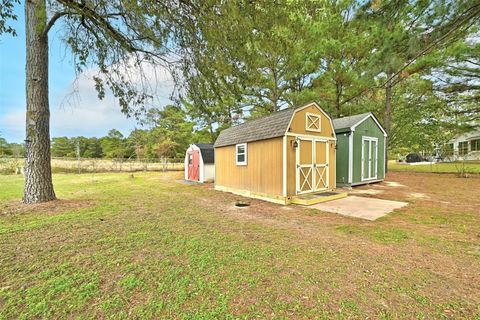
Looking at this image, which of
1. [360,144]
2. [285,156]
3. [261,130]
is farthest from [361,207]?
[360,144]

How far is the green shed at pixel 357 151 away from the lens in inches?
363

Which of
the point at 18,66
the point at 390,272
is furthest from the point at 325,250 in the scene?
the point at 18,66

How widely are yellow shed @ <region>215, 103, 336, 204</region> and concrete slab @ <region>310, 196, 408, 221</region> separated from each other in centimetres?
100

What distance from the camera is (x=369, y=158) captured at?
10094 mm

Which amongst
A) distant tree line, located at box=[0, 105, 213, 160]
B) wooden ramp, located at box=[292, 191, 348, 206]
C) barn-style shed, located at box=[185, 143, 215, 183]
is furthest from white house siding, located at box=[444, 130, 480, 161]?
distant tree line, located at box=[0, 105, 213, 160]

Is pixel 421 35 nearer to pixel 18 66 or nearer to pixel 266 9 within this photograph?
pixel 266 9

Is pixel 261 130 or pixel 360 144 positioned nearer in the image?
pixel 261 130

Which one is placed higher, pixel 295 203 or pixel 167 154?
pixel 167 154

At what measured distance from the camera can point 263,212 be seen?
556 cm

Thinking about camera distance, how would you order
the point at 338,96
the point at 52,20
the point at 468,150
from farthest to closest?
the point at 468,150 → the point at 338,96 → the point at 52,20

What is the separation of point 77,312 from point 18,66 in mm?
6907

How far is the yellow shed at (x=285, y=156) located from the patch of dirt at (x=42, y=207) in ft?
16.6

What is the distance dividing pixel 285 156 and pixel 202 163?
24.4 feet

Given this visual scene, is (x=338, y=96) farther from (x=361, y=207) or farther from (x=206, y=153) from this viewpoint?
(x=361, y=207)
